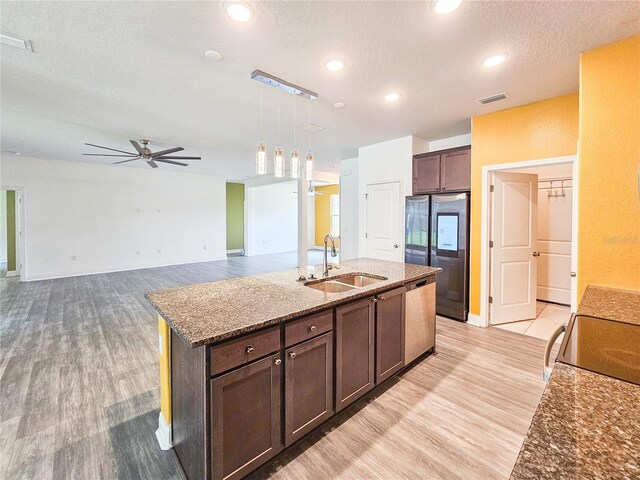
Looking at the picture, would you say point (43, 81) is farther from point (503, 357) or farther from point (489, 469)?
point (503, 357)

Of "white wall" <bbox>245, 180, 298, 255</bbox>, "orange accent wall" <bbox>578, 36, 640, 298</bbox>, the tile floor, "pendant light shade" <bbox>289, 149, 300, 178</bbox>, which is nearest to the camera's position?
"orange accent wall" <bbox>578, 36, 640, 298</bbox>

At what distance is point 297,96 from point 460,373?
3.34 metres

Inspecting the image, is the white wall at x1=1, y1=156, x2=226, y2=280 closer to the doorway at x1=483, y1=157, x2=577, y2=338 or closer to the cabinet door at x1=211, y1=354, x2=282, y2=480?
the cabinet door at x1=211, y1=354, x2=282, y2=480

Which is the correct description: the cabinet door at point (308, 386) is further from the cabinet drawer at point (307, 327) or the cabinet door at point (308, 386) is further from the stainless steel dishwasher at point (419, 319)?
the stainless steel dishwasher at point (419, 319)

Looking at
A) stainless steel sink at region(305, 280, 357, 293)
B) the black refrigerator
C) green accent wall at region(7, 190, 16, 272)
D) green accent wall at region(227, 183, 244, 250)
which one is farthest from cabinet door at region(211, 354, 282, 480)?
green accent wall at region(227, 183, 244, 250)

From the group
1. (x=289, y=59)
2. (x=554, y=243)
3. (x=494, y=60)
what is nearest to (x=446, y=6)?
(x=494, y=60)

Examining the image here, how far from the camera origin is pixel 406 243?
15.2ft

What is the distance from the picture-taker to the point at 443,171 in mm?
4258

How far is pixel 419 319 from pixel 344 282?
81cm

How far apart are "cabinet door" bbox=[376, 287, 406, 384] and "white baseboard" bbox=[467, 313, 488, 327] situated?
74.6 inches

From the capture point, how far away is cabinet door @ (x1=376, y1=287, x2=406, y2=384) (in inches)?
90.9

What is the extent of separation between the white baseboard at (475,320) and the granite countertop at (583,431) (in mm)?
3119

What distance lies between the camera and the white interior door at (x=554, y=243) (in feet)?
15.6

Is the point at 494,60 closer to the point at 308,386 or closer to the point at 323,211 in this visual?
the point at 308,386
